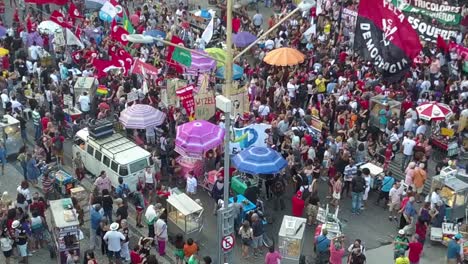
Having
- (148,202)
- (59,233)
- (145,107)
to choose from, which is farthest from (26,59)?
(59,233)

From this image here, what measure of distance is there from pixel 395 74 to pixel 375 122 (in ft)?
6.19

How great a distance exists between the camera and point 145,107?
2467cm

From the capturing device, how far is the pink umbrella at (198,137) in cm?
2252

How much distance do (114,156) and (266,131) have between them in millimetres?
4994

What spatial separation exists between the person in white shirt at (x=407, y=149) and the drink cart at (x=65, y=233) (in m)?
10.9

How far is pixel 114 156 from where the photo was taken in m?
22.3

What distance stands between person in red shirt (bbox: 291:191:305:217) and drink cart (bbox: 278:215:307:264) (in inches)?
68.9

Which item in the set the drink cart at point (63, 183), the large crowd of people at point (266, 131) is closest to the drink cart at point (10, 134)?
the large crowd of people at point (266, 131)

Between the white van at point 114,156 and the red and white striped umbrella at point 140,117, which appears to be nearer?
the white van at point 114,156

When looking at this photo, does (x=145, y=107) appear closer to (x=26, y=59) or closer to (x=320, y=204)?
(x=320, y=204)

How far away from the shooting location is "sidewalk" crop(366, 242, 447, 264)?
2005cm

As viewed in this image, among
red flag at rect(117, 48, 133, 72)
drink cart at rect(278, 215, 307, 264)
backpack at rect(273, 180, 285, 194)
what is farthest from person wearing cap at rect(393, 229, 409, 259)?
red flag at rect(117, 48, 133, 72)

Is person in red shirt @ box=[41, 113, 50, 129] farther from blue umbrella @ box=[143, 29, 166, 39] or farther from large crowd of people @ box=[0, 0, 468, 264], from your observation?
blue umbrella @ box=[143, 29, 166, 39]

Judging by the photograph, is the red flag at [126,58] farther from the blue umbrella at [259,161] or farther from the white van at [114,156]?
the blue umbrella at [259,161]
